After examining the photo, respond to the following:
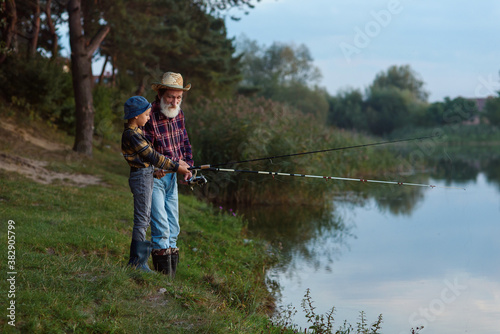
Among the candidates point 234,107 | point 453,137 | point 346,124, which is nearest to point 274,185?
point 234,107

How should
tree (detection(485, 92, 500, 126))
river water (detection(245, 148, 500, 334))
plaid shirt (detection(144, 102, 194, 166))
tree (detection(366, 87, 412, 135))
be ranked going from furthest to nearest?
tree (detection(366, 87, 412, 135)) → tree (detection(485, 92, 500, 126)) → river water (detection(245, 148, 500, 334)) → plaid shirt (detection(144, 102, 194, 166))

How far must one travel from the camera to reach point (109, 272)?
16.3 ft

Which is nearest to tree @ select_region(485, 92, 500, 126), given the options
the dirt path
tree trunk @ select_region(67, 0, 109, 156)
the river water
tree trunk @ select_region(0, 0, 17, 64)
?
the river water

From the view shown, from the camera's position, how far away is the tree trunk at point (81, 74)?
51.8 feet

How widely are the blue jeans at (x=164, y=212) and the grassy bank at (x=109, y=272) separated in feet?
1.32

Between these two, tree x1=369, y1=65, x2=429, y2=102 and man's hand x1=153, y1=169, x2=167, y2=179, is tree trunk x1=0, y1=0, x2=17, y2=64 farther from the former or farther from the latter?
tree x1=369, y1=65, x2=429, y2=102

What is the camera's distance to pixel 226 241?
8.30 m

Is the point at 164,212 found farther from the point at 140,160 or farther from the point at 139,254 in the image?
the point at 140,160

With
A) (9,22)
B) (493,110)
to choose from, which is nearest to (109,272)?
(9,22)

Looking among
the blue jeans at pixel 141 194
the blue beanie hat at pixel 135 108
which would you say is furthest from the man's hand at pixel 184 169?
the blue beanie hat at pixel 135 108

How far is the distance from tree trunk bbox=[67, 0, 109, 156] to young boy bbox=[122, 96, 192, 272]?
1144 centimetres

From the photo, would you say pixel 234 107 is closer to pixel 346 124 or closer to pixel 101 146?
pixel 101 146

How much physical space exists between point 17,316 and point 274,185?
29.8 feet

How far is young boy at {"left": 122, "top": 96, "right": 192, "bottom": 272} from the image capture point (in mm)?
5125
